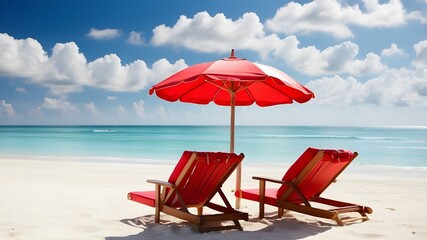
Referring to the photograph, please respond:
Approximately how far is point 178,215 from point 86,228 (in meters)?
1.01

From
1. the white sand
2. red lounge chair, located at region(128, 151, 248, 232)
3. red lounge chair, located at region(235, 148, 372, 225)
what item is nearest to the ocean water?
the white sand

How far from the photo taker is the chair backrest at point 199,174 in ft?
14.4

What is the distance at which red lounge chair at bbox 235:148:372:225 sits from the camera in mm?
4695

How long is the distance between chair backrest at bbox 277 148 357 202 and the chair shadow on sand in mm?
330

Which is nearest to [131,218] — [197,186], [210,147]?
[197,186]

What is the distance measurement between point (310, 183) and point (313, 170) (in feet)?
0.79

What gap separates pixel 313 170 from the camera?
16.2 ft

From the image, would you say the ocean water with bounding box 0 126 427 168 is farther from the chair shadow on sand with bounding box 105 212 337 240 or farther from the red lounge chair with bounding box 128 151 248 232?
the red lounge chair with bounding box 128 151 248 232

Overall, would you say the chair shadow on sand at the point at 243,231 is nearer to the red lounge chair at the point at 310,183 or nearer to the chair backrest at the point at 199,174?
Answer: the red lounge chair at the point at 310,183

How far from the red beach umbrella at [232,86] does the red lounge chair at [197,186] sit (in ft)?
2.85

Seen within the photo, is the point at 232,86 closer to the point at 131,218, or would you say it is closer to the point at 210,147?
the point at 131,218

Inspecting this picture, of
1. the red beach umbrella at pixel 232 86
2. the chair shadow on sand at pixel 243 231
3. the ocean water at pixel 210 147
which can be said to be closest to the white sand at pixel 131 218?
the chair shadow on sand at pixel 243 231

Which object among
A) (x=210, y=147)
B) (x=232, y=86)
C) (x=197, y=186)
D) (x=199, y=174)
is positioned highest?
(x=232, y=86)

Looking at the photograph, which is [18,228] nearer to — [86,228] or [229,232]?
[86,228]
